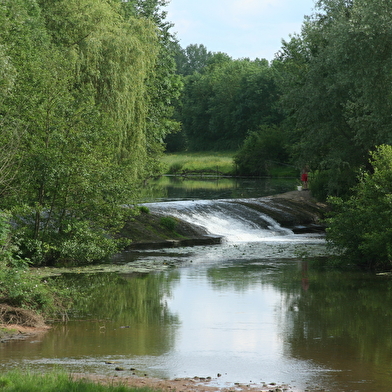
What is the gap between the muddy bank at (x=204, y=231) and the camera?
76.7 ft

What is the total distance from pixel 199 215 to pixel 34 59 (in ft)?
37.8

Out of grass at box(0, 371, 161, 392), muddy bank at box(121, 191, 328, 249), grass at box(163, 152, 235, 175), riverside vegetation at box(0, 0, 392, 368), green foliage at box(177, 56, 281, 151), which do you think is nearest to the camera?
grass at box(0, 371, 161, 392)

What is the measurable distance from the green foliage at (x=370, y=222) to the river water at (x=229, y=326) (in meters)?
0.91

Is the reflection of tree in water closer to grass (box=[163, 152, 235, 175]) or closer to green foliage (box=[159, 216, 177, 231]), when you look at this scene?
green foliage (box=[159, 216, 177, 231])

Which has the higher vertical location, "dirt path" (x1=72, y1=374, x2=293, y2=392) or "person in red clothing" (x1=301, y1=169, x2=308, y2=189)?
"person in red clothing" (x1=301, y1=169, x2=308, y2=189)

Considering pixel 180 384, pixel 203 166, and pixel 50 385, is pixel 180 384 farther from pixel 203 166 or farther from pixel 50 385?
pixel 203 166

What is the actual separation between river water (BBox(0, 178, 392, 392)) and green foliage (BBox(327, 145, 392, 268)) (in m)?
0.91

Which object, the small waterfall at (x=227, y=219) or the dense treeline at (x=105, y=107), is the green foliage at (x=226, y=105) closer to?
the dense treeline at (x=105, y=107)

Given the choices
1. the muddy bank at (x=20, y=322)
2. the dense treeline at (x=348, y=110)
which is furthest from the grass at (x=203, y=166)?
the muddy bank at (x=20, y=322)

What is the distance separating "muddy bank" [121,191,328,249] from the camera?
76.7 feet

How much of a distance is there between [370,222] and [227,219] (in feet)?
35.1

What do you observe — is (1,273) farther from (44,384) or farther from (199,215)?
(199,215)

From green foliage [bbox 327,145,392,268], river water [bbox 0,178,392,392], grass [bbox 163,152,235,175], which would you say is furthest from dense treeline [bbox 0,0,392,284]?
grass [bbox 163,152,235,175]

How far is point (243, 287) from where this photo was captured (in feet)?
51.4
